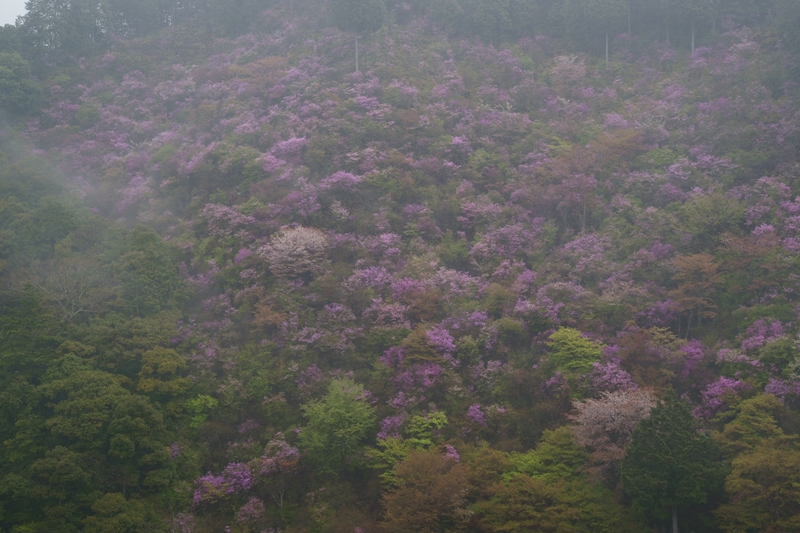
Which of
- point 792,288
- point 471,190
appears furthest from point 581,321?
point 471,190

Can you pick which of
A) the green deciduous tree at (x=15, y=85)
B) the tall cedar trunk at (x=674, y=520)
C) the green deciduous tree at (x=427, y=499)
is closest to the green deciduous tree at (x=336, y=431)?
the green deciduous tree at (x=427, y=499)

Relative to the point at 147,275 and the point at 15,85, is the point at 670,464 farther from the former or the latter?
the point at 15,85

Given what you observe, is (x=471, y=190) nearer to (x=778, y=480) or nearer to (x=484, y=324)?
(x=484, y=324)

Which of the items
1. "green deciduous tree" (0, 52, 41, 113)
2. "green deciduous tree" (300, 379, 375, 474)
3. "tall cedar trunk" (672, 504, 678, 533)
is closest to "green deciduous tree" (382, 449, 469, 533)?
"green deciduous tree" (300, 379, 375, 474)

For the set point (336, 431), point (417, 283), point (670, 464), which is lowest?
point (336, 431)

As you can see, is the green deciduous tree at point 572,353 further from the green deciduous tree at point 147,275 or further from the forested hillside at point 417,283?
the green deciduous tree at point 147,275

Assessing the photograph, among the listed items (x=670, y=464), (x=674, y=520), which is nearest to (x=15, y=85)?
(x=670, y=464)
